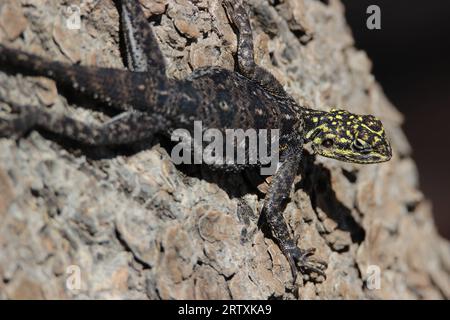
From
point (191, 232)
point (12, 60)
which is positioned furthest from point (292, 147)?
point (12, 60)

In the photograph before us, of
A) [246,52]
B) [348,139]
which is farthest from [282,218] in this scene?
[246,52]

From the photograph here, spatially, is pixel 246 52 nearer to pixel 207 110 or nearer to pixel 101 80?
pixel 207 110

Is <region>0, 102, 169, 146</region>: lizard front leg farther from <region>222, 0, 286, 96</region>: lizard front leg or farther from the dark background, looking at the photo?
the dark background

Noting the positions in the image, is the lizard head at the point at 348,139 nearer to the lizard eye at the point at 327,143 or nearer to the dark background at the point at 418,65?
the lizard eye at the point at 327,143

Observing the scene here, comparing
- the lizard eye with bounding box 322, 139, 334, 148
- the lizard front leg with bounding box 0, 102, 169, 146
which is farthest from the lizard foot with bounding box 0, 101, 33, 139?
the lizard eye with bounding box 322, 139, 334, 148

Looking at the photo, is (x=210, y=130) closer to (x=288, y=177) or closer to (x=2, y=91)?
(x=288, y=177)

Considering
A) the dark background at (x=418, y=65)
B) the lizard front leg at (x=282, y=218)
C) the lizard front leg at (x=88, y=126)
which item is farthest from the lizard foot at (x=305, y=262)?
the dark background at (x=418, y=65)
